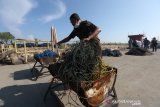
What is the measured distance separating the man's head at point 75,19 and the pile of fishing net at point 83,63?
796 millimetres

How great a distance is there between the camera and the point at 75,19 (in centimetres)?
491

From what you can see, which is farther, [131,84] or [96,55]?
[131,84]

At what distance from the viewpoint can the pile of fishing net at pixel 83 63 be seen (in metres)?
4.08

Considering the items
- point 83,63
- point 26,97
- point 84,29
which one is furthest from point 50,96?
point 84,29

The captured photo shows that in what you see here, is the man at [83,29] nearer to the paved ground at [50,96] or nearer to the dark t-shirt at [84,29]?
the dark t-shirt at [84,29]

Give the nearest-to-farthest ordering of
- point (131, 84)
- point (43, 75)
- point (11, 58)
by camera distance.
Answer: point (131, 84) → point (43, 75) → point (11, 58)

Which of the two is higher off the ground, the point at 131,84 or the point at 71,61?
the point at 71,61

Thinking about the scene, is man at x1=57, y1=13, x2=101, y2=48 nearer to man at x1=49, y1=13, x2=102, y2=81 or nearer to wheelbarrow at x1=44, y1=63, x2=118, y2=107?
man at x1=49, y1=13, x2=102, y2=81

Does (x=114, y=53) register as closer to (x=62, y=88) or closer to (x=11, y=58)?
(x=11, y=58)

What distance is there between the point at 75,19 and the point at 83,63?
130 centimetres

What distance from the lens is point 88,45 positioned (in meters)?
4.31

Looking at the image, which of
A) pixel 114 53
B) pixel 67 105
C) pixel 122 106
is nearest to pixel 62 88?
pixel 67 105

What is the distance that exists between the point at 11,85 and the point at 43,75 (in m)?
1.70

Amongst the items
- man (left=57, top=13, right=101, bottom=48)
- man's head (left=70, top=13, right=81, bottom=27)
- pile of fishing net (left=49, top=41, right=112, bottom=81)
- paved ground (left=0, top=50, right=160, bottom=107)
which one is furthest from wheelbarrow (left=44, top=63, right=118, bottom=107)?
man's head (left=70, top=13, right=81, bottom=27)
